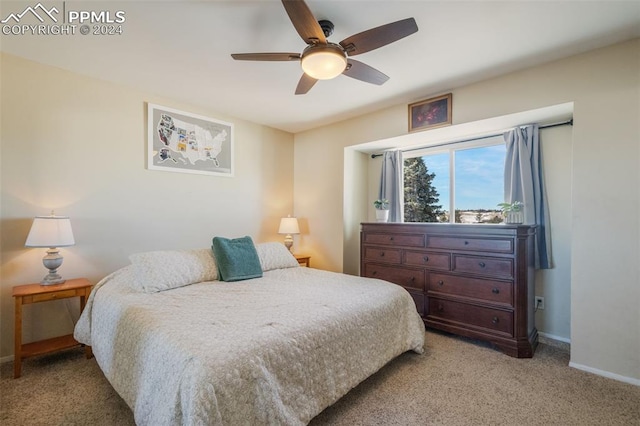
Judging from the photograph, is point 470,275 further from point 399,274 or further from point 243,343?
point 243,343

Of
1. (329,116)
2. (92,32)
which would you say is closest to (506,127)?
(329,116)

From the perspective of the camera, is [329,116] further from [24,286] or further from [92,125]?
[24,286]

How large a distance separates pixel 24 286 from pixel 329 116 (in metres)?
3.46

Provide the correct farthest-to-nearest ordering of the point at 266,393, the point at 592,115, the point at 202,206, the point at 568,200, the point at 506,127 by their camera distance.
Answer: the point at 202,206 → the point at 506,127 → the point at 568,200 → the point at 592,115 → the point at 266,393

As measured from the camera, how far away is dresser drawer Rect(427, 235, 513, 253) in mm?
2547

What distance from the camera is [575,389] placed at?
79.5 inches

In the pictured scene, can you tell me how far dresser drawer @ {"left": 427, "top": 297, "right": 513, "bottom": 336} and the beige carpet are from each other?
27 cm

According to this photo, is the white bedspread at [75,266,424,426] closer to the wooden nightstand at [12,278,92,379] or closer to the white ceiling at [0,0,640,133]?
the wooden nightstand at [12,278,92,379]

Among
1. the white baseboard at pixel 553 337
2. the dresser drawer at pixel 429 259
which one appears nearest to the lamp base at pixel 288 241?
the dresser drawer at pixel 429 259

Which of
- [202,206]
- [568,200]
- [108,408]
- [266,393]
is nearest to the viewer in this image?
[266,393]

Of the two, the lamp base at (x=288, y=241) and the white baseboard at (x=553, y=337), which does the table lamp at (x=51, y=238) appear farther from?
the white baseboard at (x=553, y=337)

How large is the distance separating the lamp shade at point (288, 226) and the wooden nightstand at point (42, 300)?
2188 millimetres

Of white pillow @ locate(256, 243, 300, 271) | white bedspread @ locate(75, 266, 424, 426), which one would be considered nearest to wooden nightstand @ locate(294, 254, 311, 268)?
white pillow @ locate(256, 243, 300, 271)

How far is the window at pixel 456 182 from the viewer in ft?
10.6
